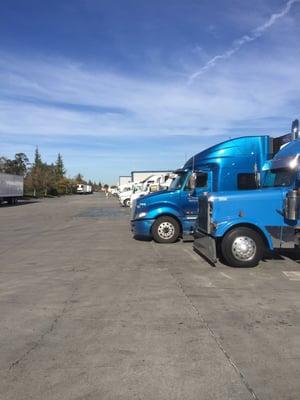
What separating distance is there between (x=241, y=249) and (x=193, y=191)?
5.33m

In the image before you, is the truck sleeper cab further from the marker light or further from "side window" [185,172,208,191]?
the marker light

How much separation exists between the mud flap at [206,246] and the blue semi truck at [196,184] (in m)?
2.96

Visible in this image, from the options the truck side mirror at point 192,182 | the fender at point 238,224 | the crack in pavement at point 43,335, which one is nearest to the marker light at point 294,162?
the fender at point 238,224

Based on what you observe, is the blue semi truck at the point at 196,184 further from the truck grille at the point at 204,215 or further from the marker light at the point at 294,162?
the marker light at the point at 294,162

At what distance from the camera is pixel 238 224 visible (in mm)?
10797

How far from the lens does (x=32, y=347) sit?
5551mm

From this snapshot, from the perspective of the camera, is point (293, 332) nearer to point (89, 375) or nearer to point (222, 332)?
point (222, 332)

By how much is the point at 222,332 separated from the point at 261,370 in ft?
4.15

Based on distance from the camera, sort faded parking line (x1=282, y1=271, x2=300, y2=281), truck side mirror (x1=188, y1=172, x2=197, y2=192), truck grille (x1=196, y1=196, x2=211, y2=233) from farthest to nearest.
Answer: truck side mirror (x1=188, y1=172, x2=197, y2=192) → truck grille (x1=196, y1=196, x2=211, y2=233) → faded parking line (x1=282, y1=271, x2=300, y2=281)

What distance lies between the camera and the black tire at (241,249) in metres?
10.7

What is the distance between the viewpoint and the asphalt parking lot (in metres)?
4.48

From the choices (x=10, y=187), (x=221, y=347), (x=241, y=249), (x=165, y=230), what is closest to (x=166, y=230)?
(x=165, y=230)

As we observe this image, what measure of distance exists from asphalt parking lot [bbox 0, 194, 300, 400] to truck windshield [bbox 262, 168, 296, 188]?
1817 mm

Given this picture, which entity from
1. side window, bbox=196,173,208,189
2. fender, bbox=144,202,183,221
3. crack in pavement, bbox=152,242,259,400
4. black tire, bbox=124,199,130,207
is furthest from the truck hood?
black tire, bbox=124,199,130,207
